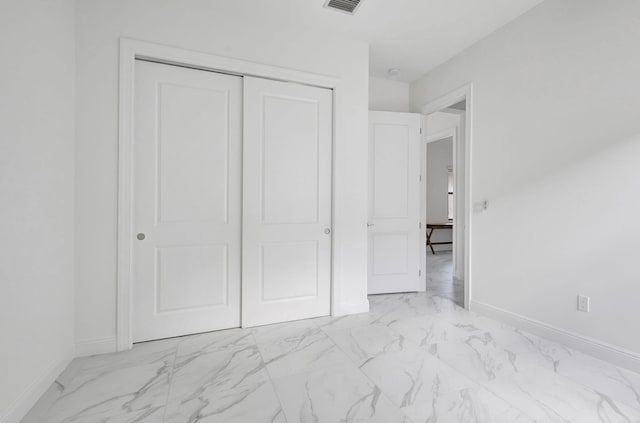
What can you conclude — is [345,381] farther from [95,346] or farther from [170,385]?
[95,346]

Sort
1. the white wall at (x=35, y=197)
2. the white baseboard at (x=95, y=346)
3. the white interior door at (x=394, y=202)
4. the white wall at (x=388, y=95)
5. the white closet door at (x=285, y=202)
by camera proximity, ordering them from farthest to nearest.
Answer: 1. the white wall at (x=388, y=95)
2. the white interior door at (x=394, y=202)
3. the white closet door at (x=285, y=202)
4. the white baseboard at (x=95, y=346)
5. the white wall at (x=35, y=197)

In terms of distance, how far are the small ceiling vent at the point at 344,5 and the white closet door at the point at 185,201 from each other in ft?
3.29

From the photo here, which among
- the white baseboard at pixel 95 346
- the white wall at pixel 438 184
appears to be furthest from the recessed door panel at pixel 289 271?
the white wall at pixel 438 184

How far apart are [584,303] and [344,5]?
2955 millimetres

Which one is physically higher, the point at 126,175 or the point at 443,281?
the point at 126,175

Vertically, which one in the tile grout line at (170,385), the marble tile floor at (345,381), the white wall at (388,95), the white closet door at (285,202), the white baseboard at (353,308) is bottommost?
the tile grout line at (170,385)

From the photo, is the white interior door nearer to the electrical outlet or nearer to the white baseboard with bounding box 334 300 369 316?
the white baseboard with bounding box 334 300 369 316

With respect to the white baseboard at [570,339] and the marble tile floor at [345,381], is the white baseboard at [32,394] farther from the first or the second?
the white baseboard at [570,339]

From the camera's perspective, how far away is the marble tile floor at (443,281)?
3.70 metres

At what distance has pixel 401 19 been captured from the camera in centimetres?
271

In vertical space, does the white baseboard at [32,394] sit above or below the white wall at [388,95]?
below

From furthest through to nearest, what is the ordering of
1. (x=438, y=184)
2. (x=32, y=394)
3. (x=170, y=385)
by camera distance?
(x=438, y=184)
(x=170, y=385)
(x=32, y=394)

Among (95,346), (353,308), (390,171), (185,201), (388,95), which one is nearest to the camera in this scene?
(95,346)

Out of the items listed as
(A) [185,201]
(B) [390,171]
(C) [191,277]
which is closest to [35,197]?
(A) [185,201]
